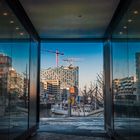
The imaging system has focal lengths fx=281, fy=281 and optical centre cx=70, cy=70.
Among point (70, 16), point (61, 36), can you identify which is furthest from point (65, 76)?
point (70, 16)

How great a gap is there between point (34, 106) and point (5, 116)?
4120 millimetres

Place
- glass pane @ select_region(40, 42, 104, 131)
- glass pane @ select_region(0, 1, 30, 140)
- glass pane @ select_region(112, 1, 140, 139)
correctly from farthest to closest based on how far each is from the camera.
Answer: glass pane @ select_region(40, 42, 104, 131)
glass pane @ select_region(0, 1, 30, 140)
glass pane @ select_region(112, 1, 140, 139)

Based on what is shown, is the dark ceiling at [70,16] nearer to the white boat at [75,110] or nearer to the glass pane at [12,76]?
the glass pane at [12,76]

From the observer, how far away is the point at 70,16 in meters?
7.62

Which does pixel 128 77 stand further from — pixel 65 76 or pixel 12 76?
pixel 65 76

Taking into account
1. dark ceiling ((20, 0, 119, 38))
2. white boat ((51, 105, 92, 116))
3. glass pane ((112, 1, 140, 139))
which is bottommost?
white boat ((51, 105, 92, 116))

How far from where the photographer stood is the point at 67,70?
1147 centimetres

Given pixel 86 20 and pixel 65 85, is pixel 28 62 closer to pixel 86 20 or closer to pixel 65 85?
pixel 86 20

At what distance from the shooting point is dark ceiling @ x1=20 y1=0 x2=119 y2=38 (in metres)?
6.65

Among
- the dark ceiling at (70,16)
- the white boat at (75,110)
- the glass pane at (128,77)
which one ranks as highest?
the dark ceiling at (70,16)

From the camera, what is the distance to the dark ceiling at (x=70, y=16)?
6.65 m

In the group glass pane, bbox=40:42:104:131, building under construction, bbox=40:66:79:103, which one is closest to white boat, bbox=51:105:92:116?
glass pane, bbox=40:42:104:131

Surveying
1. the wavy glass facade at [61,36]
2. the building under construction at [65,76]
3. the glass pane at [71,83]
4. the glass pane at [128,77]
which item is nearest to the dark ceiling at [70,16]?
the wavy glass facade at [61,36]

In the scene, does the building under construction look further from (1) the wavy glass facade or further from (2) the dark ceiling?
(2) the dark ceiling
